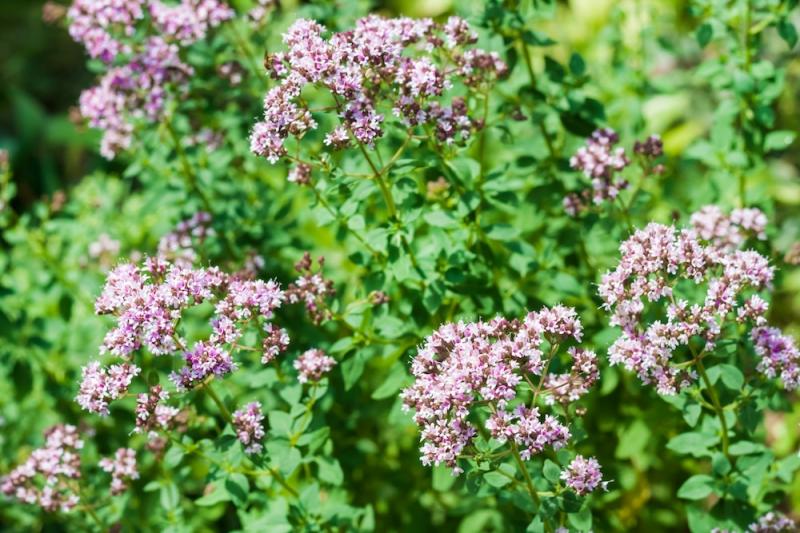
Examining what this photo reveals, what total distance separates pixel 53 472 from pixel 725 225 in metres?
3.04

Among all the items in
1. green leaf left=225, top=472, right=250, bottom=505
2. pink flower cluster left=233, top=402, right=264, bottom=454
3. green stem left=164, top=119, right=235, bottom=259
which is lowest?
green leaf left=225, top=472, right=250, bottom=505

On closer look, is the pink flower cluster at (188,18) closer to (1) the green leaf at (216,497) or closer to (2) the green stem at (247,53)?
(2) the green stem at (247,53)

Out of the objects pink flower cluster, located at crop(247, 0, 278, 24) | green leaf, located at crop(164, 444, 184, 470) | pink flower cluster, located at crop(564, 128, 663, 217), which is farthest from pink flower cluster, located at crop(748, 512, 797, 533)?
pink flower cluster, located at crop(247, 0, 278, 24)

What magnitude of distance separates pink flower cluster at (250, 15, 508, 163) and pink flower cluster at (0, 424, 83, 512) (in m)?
1.60

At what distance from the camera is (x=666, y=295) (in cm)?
324

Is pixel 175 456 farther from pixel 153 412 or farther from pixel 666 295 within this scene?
pixel 666 295

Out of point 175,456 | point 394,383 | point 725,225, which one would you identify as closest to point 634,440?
point 725,225

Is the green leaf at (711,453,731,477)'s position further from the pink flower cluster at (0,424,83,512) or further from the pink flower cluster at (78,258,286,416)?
the pink flower cluster at (0,424,83,512)

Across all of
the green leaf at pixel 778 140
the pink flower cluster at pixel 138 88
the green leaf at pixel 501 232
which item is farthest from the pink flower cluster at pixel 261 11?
the green leaf at pixel 778 140

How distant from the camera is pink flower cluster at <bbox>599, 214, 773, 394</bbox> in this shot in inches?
126

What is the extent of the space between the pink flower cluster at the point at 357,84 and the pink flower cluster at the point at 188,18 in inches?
38.4

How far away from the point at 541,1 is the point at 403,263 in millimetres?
1551

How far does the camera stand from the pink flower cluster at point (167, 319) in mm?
3184

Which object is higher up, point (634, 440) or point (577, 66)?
point (577, 66)
